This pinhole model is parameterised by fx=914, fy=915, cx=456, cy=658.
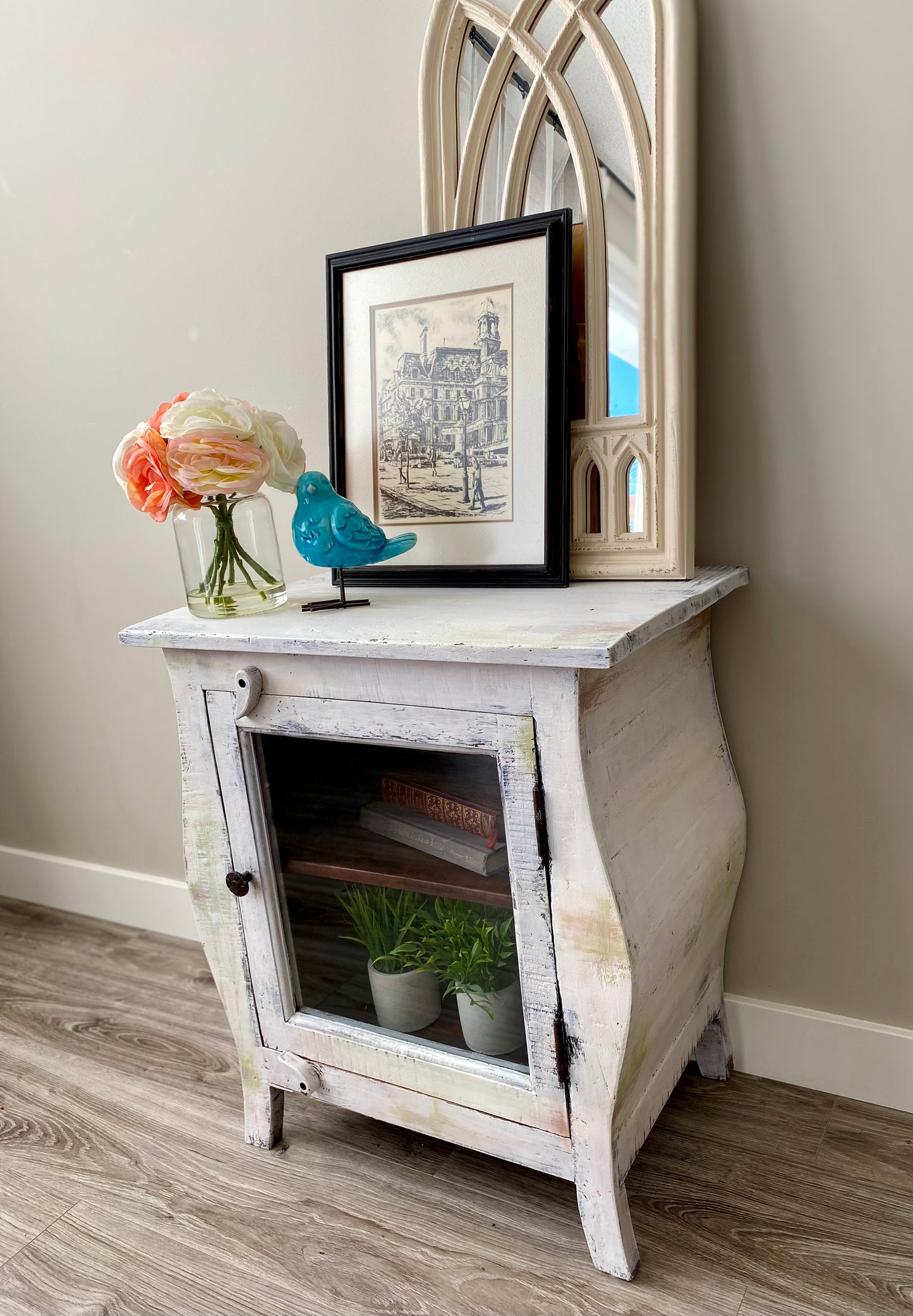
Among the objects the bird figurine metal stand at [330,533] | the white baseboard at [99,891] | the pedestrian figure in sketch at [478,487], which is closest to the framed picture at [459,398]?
the pedestrian figure in sketch at [478,487]

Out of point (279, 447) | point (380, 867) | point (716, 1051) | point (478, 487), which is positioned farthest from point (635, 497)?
point (716, 1051)

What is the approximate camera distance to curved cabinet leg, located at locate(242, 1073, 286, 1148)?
123 centimetres

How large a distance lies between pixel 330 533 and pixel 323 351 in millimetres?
500

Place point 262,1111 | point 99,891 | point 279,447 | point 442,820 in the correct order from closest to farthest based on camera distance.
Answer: point 442,820
point 279,447
point 262,1111
point 99,891

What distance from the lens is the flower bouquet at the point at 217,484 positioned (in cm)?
105

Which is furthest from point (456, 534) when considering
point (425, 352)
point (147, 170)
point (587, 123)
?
point (147, 170)

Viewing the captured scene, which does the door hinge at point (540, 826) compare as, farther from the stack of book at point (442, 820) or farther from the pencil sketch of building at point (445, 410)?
the pencil sketch of building at point (445, 410)

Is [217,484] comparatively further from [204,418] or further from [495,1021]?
[495,1021]

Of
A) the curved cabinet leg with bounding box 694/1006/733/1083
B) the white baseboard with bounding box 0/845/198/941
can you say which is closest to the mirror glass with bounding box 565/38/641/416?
the curved cabinet leg with bounding box 694/1006/733/1083

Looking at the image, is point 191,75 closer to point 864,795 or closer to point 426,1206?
point 864,795

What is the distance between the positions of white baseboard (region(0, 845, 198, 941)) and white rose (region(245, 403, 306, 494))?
3.29 feet

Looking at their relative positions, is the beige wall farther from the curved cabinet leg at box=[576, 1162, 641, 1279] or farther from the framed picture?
the curved cabinet leg at box=[576, 1162, 641, 1279]

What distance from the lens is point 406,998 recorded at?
1109 millimetres

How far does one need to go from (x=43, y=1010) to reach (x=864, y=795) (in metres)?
1.41
